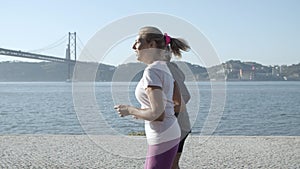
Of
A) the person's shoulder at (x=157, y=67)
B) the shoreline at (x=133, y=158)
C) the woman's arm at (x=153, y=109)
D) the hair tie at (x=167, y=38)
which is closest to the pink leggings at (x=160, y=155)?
the woman's arm at (x=153, y=109)

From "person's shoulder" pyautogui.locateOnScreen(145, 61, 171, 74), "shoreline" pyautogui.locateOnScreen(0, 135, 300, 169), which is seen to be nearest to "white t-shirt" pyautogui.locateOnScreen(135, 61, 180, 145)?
"person's shoulder" pyautogui.locateOnScreen(145, 61, 171, 74)

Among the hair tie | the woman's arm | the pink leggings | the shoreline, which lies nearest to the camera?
the woman's arm

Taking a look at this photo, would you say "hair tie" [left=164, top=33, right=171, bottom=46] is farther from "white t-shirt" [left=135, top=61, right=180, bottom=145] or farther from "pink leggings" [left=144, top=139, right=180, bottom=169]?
"pink leggings" [left=144, top=139, right=180, bottom=169]

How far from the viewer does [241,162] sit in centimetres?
575

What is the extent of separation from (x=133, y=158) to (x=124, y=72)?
85.4 inches

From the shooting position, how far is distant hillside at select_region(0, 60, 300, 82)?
278cm

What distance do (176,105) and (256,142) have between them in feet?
17.6

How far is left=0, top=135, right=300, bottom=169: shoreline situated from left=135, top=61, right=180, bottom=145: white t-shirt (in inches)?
87.7

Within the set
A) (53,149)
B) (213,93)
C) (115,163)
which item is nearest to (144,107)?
(213,93)

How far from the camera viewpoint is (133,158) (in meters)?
4.76

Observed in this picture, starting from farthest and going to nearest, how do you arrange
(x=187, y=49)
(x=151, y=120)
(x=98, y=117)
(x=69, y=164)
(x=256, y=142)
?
(x=256, y=142) → (x=69, y=164) → (x=98, y=117) → (x=187, y=49) → (x=151, y=120)

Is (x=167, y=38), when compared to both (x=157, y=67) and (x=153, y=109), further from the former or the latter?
(x=153, y=109)

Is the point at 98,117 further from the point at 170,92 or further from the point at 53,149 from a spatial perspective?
the point at 53,149

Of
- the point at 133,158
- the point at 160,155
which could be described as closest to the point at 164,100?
the point at 160,155
